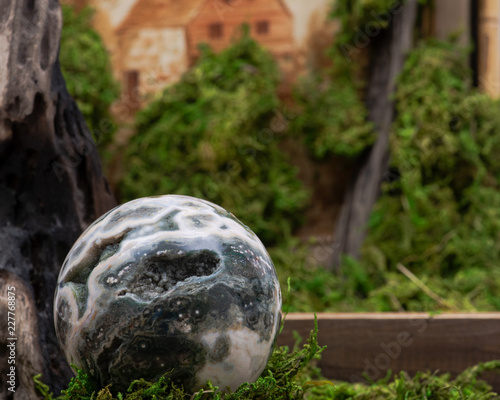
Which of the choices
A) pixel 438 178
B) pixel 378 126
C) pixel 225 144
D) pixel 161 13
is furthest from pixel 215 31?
pixel 438 178

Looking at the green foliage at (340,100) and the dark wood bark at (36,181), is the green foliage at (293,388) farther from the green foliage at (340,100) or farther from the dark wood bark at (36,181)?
the green foliage at (340,100)

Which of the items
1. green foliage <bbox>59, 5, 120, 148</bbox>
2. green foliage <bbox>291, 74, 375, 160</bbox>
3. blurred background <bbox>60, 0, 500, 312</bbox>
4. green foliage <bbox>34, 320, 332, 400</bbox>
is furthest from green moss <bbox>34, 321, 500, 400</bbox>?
green foliage <bbox>59, 5, 120, 148</bbox>

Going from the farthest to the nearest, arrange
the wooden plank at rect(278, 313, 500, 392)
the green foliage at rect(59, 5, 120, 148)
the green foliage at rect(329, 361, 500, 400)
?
the green foliage at rect(59, 5, 120, 148), the wooden plank at rect(278, 313, 500, 392), the green foliage at rect(329, 361, 500, 400)

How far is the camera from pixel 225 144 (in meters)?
A: 3.87

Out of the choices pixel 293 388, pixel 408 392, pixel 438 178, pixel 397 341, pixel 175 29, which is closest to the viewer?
pixel 293 388

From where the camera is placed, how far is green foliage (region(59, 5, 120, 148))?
3842mm

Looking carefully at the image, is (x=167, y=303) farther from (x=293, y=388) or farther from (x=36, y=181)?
(x=36, y=181)

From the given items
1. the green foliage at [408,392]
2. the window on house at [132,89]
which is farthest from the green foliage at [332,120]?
the green foliage at [408,392]

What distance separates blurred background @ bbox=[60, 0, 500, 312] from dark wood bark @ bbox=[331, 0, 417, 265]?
0.01 metres

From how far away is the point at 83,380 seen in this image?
52.0 inches

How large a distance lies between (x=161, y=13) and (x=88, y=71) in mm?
753

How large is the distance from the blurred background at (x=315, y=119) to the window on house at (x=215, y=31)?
1 centimetres

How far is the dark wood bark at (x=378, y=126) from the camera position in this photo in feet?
13.0

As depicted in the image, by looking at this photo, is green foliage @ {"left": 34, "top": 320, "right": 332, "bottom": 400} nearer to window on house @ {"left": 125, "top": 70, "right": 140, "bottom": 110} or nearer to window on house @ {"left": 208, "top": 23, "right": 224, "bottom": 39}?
window on house @ {"left": 125, "top": 70, "right": 140, "bottom": 110}
